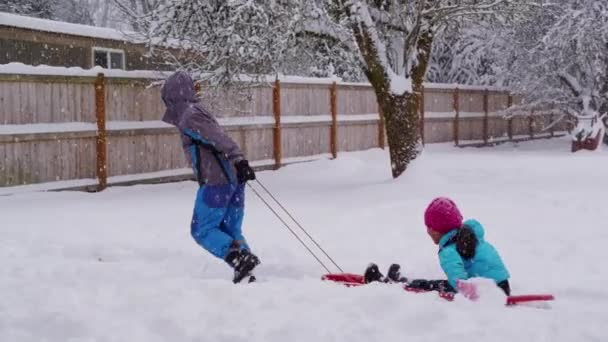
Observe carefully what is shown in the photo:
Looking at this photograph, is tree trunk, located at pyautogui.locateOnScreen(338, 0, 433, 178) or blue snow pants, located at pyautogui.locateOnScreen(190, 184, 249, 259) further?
tree trunk, located at pyautogui.locateOnScreen(338, 0, 433, 178)

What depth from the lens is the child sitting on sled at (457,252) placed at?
4.61 meters

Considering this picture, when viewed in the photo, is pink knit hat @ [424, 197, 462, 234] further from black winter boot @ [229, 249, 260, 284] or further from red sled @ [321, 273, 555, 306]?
black winter boot @ [229, 249, 260, 284]

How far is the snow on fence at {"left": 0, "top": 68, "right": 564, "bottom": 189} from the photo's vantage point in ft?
33.4

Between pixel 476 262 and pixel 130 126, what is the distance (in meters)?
8.15

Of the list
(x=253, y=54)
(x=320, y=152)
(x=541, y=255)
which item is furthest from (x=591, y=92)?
(x=541, y=255)

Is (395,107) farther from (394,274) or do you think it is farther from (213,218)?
(394,274)

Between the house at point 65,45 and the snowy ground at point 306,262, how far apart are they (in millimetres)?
4248

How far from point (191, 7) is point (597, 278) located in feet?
24.1

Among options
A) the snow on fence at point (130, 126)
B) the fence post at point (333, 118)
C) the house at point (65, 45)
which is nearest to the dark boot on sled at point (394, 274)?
the snow on fence at point (130, 126)

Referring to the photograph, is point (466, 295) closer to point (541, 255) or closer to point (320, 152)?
point (541, 255)

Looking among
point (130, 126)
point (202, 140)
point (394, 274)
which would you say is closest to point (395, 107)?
point (130, 126)

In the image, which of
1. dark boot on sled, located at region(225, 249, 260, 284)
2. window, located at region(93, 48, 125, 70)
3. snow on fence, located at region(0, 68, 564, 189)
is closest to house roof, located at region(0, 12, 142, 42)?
window, located at region(93, 48, 125, 70)

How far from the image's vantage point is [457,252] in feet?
15.3

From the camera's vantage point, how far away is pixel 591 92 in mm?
19953
